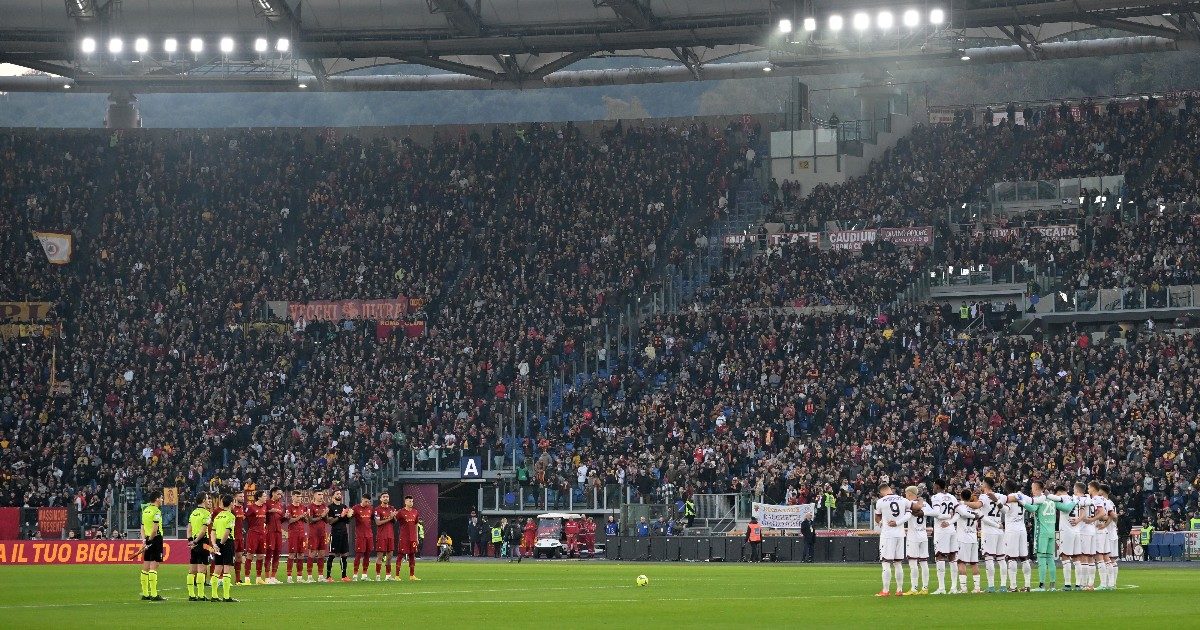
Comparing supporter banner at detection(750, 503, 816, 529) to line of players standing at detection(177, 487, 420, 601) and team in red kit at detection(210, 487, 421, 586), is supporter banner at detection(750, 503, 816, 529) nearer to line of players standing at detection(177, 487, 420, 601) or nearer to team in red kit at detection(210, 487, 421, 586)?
line of players standing at detection(177, 487, 420, 601)

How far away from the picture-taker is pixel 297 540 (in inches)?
1395

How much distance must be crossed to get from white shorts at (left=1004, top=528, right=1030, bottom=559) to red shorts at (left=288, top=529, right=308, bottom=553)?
14.5m

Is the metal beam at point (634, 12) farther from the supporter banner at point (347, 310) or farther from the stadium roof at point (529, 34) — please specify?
the supporter banner at point (347, 310)

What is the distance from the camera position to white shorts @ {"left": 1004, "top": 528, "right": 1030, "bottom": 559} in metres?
28.5

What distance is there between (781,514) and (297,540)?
19785 millimetres

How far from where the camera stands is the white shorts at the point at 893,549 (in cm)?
2766

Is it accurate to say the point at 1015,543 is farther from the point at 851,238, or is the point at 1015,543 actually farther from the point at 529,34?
the point at 851,238

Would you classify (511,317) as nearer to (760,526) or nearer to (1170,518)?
(760,526)

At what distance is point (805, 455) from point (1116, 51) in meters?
20.8

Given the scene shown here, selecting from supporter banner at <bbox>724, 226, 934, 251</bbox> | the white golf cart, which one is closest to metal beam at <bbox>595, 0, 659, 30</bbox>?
supporter banner at <bbox>724, 226, 934, 251</bbox>

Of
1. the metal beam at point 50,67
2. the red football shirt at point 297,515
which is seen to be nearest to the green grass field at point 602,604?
the red football shirt at point 297,515

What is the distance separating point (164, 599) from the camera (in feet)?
96.9

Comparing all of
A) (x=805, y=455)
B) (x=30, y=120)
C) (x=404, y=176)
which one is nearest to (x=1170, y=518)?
(x=805, y=455)

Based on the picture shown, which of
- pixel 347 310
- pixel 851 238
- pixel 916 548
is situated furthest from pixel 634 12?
pixel 916 548
